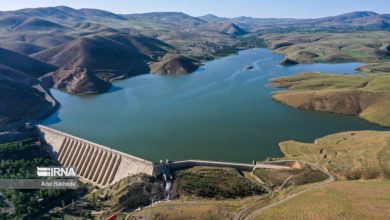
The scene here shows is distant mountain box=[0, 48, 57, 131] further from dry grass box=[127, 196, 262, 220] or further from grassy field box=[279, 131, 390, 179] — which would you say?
grassy field box=[279, 131, 390, 179]

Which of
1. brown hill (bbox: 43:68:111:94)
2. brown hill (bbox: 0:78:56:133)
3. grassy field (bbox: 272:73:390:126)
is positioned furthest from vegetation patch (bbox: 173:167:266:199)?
brown hill (bbox: 43:68:111:94)

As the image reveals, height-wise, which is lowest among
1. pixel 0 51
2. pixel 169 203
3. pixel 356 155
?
pixel 169 203

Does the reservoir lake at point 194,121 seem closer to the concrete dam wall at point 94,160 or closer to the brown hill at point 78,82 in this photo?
the brown hill at point 78,82

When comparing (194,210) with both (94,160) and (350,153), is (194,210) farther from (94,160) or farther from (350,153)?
(94,160)

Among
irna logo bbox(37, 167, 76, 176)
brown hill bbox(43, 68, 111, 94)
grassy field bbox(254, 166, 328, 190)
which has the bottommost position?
irna logo bbox(37, 167, 76, 176)

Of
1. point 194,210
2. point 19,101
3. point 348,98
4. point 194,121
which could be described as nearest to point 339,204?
point 194,210

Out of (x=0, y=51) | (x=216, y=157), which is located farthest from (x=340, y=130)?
(x=0, y=51)

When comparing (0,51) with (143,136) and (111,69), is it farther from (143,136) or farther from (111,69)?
Result: (143,136)
